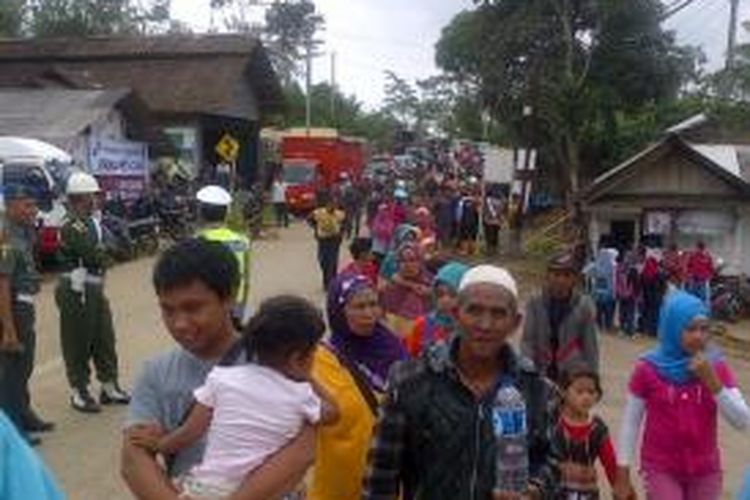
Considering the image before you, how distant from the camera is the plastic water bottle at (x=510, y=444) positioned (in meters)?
3.76

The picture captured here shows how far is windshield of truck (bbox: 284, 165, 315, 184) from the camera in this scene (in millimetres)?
47219

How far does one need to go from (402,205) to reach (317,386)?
1831cm

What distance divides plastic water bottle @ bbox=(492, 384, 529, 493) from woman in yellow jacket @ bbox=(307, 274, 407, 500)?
912mm

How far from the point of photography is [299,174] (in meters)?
47.7

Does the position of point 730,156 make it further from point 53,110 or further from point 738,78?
point 53,110

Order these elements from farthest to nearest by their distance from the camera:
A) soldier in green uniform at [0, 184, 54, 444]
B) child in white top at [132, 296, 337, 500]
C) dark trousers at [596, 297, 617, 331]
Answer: dark trousers at [596, 297, 617, 331] → soldier in green uniform at [0, 184, 54, 444] → child in white top at [132, 296, 337, 500]

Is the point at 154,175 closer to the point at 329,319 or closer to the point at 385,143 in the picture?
the point at 329,319

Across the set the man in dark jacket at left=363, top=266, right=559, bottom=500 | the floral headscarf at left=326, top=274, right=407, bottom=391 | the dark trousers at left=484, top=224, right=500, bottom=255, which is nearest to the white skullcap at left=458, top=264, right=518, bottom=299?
the man in dark jacket at left=363, top=266, right=559, bottom=500

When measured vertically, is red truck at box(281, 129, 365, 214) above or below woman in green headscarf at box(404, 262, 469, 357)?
above

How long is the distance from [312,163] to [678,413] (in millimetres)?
43271

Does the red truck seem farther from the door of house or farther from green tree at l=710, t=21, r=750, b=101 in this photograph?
the door of house

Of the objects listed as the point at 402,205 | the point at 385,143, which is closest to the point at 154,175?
the point at 402,205

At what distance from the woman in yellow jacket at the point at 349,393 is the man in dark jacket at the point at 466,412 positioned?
0.63m

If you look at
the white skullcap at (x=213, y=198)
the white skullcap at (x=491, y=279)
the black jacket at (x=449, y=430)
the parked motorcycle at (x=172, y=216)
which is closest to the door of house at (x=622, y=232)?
the parked motorcycle at (x=172, y=216)
